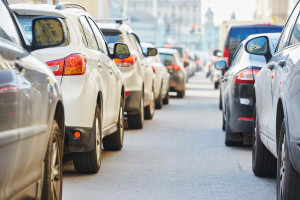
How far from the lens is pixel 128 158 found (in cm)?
1065

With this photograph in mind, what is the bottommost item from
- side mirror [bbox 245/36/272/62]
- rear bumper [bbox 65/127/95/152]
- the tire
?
the tire

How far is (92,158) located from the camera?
8844mm

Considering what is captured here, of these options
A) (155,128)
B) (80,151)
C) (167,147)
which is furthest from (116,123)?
(155,128)

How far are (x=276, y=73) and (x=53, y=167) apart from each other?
86.0 inches

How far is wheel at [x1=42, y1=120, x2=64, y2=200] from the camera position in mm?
5820

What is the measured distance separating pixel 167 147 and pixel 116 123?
1.44 meters

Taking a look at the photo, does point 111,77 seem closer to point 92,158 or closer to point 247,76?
point 92,158

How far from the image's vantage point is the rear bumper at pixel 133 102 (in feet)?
47.0

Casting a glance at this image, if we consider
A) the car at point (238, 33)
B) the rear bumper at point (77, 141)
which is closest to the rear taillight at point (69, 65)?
the rear bumper at point (77, 141)

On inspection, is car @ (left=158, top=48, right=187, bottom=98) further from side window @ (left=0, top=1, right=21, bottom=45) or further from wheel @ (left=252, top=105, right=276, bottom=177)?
side window @ (left=0, top=1, right=21, bottom=45)

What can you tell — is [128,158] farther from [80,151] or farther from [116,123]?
[80,151]

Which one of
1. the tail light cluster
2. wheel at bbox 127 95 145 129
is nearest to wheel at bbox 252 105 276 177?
wheel at bbox 127 95 145 129

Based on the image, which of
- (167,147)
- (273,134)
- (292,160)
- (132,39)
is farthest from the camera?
(132,39)

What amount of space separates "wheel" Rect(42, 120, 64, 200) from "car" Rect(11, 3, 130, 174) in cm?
211
